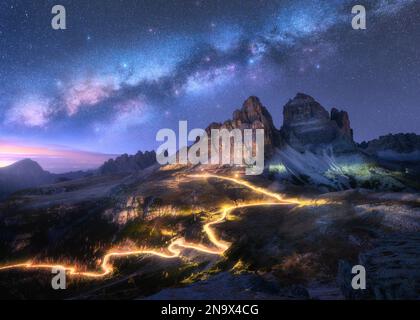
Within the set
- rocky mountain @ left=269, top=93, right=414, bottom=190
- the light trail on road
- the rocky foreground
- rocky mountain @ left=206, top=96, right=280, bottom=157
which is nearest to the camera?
the rocky foreground

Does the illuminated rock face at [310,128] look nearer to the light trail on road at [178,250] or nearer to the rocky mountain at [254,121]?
the rocky mountain at [254,121]

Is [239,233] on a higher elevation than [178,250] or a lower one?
higher

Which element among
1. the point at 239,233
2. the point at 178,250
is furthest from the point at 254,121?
the point at 178,250

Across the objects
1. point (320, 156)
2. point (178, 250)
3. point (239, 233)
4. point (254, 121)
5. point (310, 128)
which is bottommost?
point (178, 250)

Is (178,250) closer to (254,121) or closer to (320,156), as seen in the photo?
(254,121)

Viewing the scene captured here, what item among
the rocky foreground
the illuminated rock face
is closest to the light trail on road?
the rocky foreground

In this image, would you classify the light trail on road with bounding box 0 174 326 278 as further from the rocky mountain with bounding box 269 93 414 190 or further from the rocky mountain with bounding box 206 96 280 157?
the rocky mountain with bounding box 206 96 280 157

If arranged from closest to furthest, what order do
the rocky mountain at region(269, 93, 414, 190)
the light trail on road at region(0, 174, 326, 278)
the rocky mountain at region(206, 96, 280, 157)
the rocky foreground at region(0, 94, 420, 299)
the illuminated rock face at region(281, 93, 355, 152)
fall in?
1. the rocky foreground at region(0, 94, 420, 299)
2. the light trail on road at region(0, 174, 326, 278)
3. the rocky mountain at region(269, 93, 414, 190)
4. the rocky mountain at region(206, 96, 280, 157)
5. the illuminated rock face at region(281, 93, 355, 152)
